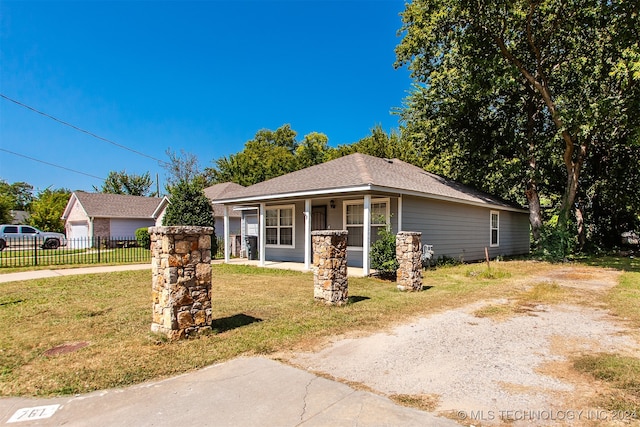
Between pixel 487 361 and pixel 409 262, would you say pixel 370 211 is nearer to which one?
pixel 409 262

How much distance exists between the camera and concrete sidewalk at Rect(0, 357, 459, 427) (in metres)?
2.78

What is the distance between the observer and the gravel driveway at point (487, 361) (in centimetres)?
295

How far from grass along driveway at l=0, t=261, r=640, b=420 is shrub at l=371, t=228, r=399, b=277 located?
0.53 meters

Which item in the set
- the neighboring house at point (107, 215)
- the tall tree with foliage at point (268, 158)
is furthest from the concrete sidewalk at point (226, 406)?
the tall tree with foliage at point (268, 158)

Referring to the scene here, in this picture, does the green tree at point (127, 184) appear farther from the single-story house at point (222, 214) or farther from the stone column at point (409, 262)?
the stone column at point (409, 262)

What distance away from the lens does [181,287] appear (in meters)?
4.70

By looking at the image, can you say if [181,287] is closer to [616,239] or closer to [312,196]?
[312,196]

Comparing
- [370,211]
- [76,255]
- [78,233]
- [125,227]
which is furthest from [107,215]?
[370,211]

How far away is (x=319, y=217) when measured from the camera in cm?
1409

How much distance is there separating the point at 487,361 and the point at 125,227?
28920 mm

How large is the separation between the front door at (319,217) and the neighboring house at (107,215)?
14562 mm

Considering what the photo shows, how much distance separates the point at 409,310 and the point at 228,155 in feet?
120

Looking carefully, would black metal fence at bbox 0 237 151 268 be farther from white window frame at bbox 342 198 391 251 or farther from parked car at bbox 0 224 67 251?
white window frame at bbox 342 198 391 251

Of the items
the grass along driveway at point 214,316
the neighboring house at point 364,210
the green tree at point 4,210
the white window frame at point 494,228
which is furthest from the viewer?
the green tree at point 4,210
